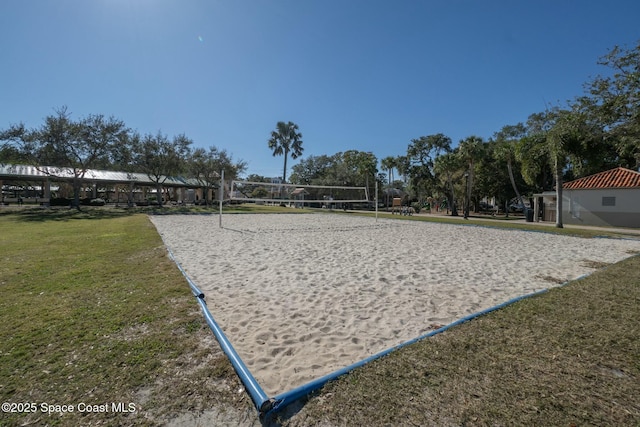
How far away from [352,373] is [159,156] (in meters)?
28.5

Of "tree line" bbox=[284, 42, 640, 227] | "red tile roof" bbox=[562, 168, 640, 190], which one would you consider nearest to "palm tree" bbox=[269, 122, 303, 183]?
"tree line" bbox=[284, 42, 640, 227]

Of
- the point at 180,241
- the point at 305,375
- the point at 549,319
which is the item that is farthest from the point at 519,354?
the point at 180,241

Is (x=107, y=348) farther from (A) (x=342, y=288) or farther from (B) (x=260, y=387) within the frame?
(A) (x=342, y=288)

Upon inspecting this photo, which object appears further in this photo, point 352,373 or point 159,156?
point 159,156

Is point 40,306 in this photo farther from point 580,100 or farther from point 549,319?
point 580,100

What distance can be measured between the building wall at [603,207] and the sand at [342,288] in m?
10.9

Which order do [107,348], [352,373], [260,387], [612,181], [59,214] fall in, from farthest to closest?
1. [59,214]
2. [612,181]
3. [107,348]
4. [352,373]
5. [260,387]

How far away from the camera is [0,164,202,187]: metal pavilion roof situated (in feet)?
73.3

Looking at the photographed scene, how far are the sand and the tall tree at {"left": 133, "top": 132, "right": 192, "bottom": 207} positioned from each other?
21.3 m

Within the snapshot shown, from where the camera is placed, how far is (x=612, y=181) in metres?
15.8

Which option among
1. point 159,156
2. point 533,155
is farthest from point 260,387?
point 159,156

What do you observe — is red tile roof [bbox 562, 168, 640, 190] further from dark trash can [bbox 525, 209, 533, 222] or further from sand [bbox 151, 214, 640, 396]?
sand [bbox 151, 214, 640, 396]

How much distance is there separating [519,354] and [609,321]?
5.22ft

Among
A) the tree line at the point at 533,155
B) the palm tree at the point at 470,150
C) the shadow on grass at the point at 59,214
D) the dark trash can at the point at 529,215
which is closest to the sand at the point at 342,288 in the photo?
the tree line at the point at 533,155
